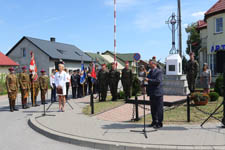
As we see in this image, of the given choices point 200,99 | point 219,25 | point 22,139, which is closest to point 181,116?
point 200,99

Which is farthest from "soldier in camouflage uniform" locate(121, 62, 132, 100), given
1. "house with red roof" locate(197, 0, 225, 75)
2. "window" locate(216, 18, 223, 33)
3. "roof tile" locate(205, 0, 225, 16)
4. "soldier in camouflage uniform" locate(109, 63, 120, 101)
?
"window" locate(216, 18, 223, 33)

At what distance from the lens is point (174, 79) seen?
13.3m

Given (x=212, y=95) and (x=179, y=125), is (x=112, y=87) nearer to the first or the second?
(x=212, y=95)

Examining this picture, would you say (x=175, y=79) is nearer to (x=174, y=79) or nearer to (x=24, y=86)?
(x=174, y=79)

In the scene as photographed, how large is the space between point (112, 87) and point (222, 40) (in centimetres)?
1395

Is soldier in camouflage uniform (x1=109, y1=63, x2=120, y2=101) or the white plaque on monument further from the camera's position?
the white plaque on monument

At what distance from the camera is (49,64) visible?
116 ft

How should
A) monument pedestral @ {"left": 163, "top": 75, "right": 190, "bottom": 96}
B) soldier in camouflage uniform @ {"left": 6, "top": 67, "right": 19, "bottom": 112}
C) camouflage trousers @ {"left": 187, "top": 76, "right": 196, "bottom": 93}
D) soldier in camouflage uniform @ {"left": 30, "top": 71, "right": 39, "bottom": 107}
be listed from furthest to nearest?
camouflage trousers @ {"left": 187, "top": 76, "right": 196, "bottom": 93}
monument pedestral @ {"left": 163, "top": 75, "right": 190, "bottom": 96}
soldier in camouflage uniform @ {"left": 30, "top": 71, "right": 39, "bottom": 107}
soldier in camouflage uniform @ {"left": 6, "top": 67, "right": 19, "bottom": 112}

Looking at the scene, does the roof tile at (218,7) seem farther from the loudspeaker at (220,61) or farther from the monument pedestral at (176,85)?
the loudspeaker at (220,61)

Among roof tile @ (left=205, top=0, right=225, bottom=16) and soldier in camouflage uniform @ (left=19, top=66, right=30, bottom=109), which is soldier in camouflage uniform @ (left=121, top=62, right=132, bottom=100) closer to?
soldier in camouflage uniform @ (left=19, top=66, right=30, bottom=109)

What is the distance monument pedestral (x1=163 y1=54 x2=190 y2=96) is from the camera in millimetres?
13125

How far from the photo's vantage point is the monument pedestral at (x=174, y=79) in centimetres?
1312

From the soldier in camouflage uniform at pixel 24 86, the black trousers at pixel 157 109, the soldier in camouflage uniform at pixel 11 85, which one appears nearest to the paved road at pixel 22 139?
the soldier in camouflage uniform at pixel 11 85

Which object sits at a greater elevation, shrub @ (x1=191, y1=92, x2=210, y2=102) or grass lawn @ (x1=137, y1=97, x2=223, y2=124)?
shrub @ (x1=191, y1=92, x2=210, y2=102)
